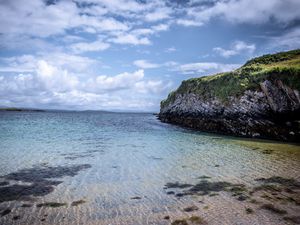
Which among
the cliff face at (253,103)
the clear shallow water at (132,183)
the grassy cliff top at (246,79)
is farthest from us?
the grassy cliff top at (246,79)

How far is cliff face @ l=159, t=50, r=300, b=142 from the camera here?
31922mm

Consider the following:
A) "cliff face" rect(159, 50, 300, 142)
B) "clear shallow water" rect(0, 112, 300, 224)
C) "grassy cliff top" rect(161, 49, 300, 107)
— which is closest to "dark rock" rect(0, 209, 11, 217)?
"clear shallow water" rect(0, 112, 300, 224)

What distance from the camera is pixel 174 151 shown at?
71.3 feet

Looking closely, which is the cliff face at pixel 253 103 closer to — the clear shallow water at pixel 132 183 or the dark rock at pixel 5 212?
the clear shallow water at pixel 132 183

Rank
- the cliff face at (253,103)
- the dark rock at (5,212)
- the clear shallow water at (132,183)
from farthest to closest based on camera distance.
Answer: the cliff face at (253,103) → the clear shallow water at (132,183) → the dark rock at (5,212)

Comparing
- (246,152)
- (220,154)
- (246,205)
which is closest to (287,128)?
(246,152)

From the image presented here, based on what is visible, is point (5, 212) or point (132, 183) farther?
point (132, 183)

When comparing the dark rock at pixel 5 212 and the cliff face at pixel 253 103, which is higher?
the cliff face at pixel 253 103

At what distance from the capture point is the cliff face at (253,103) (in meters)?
31.9

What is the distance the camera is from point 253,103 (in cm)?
3591

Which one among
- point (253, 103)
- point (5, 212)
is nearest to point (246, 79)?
point (253, 103)

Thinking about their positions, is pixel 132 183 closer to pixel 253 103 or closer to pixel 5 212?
pixel 5 212

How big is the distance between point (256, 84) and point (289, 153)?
59.2 ft

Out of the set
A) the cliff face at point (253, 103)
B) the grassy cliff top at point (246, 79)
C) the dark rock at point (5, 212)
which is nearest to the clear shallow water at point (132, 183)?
the dark rock at point (5, 212)
